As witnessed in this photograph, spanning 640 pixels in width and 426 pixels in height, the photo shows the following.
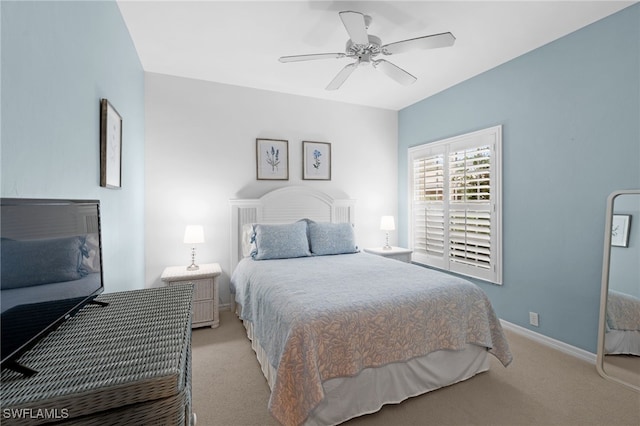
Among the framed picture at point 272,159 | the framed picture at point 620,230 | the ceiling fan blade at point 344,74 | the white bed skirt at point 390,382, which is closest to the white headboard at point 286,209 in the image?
the framed picture at point 272,159

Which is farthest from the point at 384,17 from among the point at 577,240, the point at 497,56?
the point at 577,240

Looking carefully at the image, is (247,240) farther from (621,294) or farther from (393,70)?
(621,294)

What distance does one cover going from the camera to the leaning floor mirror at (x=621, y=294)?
2100 mm

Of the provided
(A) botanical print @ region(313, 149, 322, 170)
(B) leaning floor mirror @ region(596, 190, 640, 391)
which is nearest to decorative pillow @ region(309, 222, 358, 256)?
(A) botanical print @ region(313, 149, 322, 170)

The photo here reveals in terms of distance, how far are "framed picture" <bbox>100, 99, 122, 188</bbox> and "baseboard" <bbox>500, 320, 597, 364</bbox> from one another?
377cm

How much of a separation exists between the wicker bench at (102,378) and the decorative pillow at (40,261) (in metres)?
0.19

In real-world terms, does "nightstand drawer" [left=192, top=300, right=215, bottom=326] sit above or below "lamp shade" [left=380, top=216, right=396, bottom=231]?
below

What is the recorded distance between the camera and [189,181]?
3441 mm

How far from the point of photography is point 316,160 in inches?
159

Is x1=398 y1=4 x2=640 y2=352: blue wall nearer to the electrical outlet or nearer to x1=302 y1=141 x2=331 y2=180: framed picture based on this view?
the electrical outlet

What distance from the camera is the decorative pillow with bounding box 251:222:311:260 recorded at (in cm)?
313

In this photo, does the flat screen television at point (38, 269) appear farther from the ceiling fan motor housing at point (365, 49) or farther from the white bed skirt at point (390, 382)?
the ceiling fan motor housing at point (365, 49)

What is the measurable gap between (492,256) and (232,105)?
3.50 metres

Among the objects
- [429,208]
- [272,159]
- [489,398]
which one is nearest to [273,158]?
[272,159]
